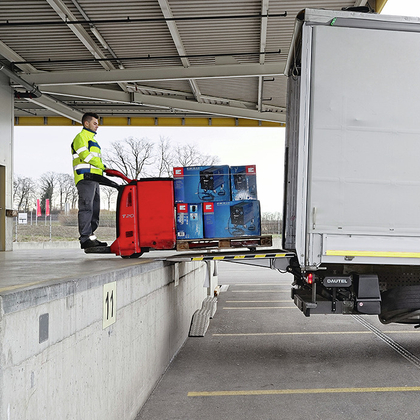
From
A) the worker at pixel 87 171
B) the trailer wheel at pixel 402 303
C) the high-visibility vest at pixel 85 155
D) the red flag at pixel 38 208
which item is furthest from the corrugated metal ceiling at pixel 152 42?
the red flag at pixel 38 208

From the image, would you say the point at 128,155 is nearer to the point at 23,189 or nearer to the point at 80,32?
the point at 23,189

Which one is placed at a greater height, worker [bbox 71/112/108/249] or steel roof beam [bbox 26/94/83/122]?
steel roof beam [bbox 26/94/83/122]

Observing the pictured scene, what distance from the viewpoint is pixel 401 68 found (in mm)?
5352

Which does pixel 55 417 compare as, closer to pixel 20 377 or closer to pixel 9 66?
pixel 20 377

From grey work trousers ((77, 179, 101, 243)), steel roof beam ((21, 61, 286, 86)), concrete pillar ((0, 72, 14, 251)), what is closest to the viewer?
grey work trousers ((77, 179, 101, 243))

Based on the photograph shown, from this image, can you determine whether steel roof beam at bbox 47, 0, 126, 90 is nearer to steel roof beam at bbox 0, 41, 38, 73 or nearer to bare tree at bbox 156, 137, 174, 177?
steel roof beam at bbox 0, 41, 38, 73

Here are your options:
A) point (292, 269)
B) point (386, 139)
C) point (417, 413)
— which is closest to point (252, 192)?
point (292, 269)

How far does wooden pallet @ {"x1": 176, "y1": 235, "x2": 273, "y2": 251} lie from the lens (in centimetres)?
656

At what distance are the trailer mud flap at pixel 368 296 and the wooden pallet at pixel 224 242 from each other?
4.71 feet

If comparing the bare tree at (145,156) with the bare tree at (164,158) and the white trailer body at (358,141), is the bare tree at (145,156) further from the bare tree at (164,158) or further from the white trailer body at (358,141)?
the white trailer body at (358,141)

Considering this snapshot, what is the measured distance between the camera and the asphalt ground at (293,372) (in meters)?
4.78

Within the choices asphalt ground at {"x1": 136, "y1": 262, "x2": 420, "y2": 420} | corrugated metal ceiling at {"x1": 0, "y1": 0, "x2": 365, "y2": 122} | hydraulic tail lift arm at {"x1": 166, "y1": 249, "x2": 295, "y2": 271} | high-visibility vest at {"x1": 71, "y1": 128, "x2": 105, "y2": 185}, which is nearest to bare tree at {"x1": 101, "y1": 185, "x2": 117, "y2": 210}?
corrugated metal ceiling at {"x1": 0, "y1": 0, "x2": 365, "y2": 122}

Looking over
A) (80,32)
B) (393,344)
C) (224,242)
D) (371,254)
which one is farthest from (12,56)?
(393,344)

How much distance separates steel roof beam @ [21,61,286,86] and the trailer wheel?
8.33 metres
